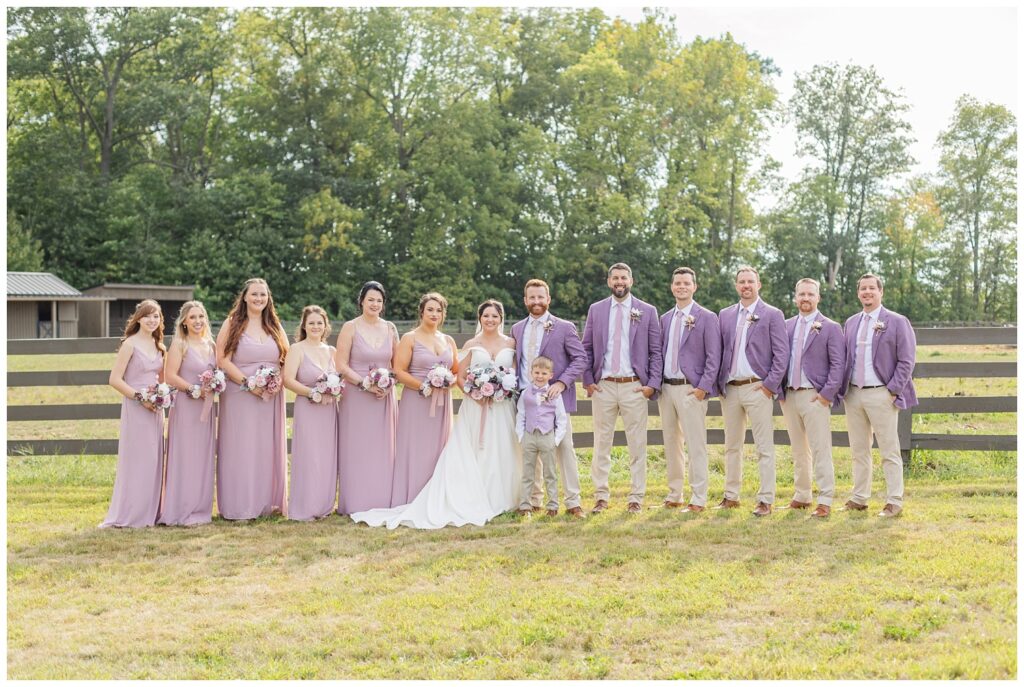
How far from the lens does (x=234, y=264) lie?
40812 mm

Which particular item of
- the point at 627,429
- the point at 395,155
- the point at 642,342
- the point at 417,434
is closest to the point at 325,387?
the point at 417,434

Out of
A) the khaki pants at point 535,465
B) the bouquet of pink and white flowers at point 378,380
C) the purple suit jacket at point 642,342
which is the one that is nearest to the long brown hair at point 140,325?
the bouquet of pink and white flowers at point 378,380

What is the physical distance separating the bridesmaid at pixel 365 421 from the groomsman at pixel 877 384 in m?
3.98

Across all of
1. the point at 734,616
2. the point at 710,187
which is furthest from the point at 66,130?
the point at 734,616

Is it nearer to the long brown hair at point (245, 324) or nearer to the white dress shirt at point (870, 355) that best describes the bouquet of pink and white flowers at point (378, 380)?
the long brown hair at point (245, 324)

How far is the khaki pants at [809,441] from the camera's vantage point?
882cm

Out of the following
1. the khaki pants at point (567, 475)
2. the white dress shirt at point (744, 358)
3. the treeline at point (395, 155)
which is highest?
the treeline at point (395, 155)

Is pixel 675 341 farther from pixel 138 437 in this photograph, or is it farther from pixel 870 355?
pixel 138 437

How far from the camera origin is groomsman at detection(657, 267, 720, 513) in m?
8.87

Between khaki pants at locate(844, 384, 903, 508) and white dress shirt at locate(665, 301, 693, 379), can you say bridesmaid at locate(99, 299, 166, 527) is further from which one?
khaki pants at locate(844, 384, 903, 508)

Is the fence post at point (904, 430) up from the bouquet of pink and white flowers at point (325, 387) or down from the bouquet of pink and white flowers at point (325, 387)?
down

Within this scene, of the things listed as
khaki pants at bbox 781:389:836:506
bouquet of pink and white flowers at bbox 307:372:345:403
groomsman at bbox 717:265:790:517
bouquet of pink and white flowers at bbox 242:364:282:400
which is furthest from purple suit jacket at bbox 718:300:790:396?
bouquet of pink and white flowers at bbox 242:364:282:400

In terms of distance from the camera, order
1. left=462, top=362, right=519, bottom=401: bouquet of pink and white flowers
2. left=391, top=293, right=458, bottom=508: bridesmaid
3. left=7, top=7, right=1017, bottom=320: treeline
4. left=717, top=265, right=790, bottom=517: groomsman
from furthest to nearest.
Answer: left=7, top=7, right=1017, bottom=320: treeline
left=391, top=293, right=458, bottom=508: bridesmaid
left=462, top=362, right=519, bottom=401: bouquet of pink and white flowers
left=717, top=265, right=790, bottom=517: groomsman

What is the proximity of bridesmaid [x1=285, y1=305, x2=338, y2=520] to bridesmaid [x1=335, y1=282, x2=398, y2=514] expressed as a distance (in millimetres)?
102
